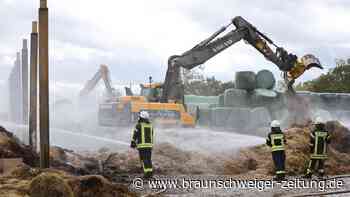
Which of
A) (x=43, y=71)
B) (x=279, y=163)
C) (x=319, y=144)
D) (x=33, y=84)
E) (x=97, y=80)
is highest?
(x=97, y=80)

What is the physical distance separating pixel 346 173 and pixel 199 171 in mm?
4064

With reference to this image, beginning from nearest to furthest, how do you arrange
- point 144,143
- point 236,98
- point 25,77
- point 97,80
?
1. point 144,143
2. point 25,77
3. point 236,98
4. point 97,80

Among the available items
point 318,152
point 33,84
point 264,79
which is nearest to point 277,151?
point 318,152

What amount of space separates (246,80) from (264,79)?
2.85ft

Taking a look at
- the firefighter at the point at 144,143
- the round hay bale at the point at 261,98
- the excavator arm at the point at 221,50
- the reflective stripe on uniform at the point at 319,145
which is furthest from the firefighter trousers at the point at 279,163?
the round hay bale at the point at 261,98

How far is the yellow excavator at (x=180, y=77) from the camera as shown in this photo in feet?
64.9

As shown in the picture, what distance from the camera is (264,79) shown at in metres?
23.5

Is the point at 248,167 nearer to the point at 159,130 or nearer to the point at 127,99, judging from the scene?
the point at 159,130

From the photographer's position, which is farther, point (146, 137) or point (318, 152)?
point (318, 152)

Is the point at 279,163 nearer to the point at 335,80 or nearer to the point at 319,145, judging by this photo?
the point at 319,145

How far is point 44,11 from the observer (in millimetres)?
10289

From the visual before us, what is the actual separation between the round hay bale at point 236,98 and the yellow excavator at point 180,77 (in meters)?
1.85

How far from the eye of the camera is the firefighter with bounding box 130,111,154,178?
12.1 metres

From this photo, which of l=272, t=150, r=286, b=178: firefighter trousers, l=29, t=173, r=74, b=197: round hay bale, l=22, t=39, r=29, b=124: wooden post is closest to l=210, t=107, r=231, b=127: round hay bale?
l=22, t=39, r=29, b=124: wooden post
